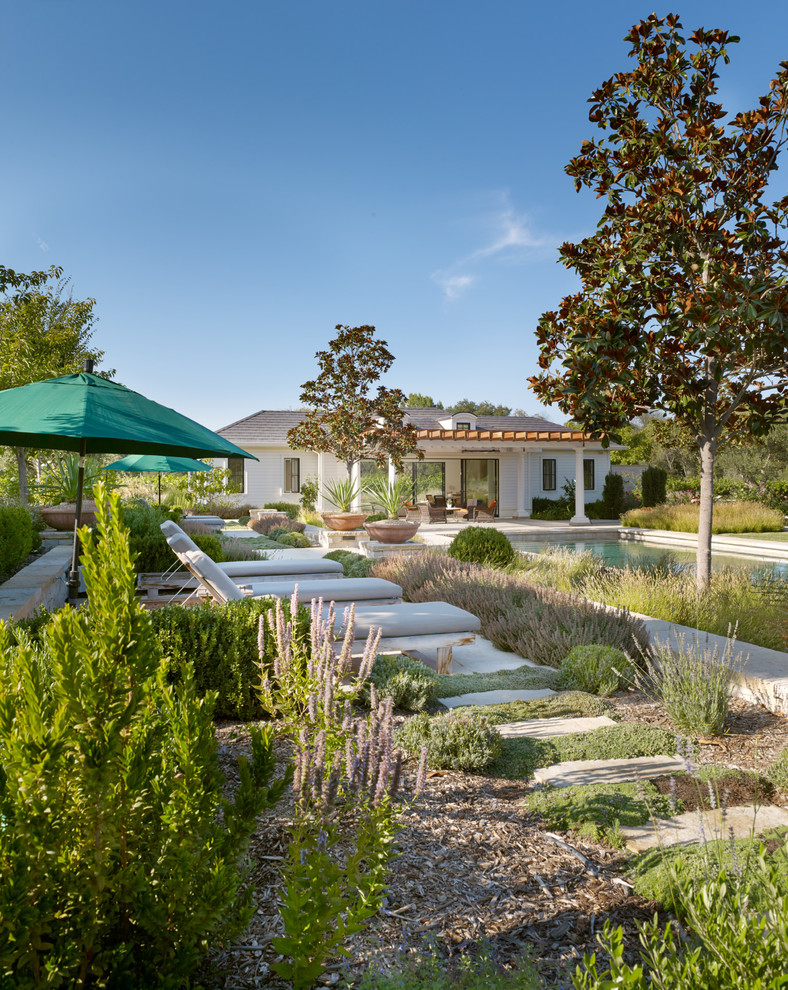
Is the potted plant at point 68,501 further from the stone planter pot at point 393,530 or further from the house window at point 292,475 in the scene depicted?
the house window at point 292,475

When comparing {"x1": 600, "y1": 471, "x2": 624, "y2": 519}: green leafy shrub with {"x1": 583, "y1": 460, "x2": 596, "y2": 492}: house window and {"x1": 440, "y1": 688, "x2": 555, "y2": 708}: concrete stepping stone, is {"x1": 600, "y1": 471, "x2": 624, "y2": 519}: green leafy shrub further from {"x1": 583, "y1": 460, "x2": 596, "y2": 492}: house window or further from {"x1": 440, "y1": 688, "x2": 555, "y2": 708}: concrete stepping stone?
{"x1": 440, "y1": 688, "x2": 555, "y2": 708}: concrete stepping stone

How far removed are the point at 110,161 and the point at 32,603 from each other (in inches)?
474

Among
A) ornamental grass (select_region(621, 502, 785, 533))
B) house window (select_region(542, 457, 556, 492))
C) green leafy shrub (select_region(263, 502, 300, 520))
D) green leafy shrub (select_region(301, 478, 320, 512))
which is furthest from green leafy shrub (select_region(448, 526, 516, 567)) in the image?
house window (select_region(542, 457, 556, 492))

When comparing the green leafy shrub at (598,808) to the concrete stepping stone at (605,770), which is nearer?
the green leafy shrub at (598,808)

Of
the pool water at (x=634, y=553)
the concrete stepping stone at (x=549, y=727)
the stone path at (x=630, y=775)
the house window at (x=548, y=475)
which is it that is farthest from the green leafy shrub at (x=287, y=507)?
the concrete stepping stone at (x=549, y=727)

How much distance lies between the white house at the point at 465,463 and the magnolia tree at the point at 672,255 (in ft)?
52.7

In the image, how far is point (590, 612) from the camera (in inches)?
253

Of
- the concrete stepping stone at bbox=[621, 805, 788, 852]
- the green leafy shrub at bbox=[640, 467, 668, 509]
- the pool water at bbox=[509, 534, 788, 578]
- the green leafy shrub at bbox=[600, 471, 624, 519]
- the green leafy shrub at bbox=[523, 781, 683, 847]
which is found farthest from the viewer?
the green leafy shrub at bbox=[600, 471, 624, 519]

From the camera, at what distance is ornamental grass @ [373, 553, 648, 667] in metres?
5.94

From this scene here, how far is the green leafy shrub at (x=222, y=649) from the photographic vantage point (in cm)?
419

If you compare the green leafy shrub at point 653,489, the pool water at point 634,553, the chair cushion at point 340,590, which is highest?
the green leafy shrub at point 653,489

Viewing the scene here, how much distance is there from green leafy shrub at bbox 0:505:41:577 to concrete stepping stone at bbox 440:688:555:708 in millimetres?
6132

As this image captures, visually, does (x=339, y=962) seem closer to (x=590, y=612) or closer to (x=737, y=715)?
(x=737, y=715)

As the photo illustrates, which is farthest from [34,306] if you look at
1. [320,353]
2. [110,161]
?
[320,353]
